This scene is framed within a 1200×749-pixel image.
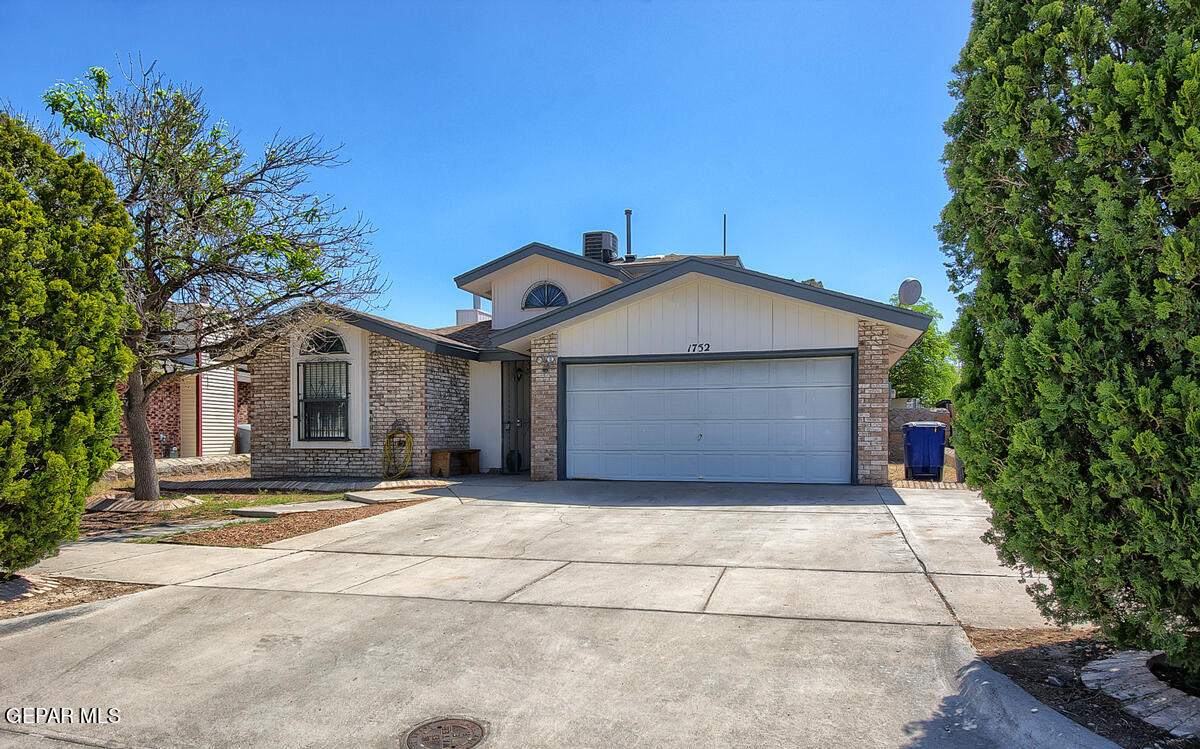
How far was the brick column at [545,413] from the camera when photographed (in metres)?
13.4

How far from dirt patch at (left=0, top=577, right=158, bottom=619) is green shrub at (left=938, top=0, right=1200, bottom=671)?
642 centimetres

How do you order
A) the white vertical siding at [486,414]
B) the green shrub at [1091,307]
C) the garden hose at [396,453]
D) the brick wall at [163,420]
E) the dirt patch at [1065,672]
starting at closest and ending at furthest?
the green shrub at [1091,307] → the dirt patch at [1065,672] → the garden hose at [396,453] → the white vertical siding at [486,414] → the brick wall at [163,420]

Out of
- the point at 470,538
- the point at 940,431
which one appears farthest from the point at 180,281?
the point at 940,431

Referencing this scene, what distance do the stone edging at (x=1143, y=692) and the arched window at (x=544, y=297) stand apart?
46.7 feet

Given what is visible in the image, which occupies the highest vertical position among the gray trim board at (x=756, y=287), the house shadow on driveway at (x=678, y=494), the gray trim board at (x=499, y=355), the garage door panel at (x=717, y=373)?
the gray trim board at (x=756, y=287)

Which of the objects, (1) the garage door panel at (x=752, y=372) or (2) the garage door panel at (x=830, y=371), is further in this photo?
(1) the garage door panel at (x=752, y=372)

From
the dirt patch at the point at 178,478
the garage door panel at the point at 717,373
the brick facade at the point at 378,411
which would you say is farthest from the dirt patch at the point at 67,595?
the garage door panel at the point at 717,373

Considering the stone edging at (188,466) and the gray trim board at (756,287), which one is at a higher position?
the gray trim board at (756,287)

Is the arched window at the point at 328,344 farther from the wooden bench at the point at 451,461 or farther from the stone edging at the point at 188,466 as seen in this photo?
the stone edging at the point at 188,466

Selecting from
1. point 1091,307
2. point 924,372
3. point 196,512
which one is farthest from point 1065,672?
point 924,372

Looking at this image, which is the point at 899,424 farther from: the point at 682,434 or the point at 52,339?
the point at 52,339

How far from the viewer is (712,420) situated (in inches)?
501

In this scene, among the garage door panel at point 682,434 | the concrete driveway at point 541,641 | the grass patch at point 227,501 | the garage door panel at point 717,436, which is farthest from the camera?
the garage door panel at point 682,434

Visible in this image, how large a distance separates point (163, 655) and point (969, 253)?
5358 mm
